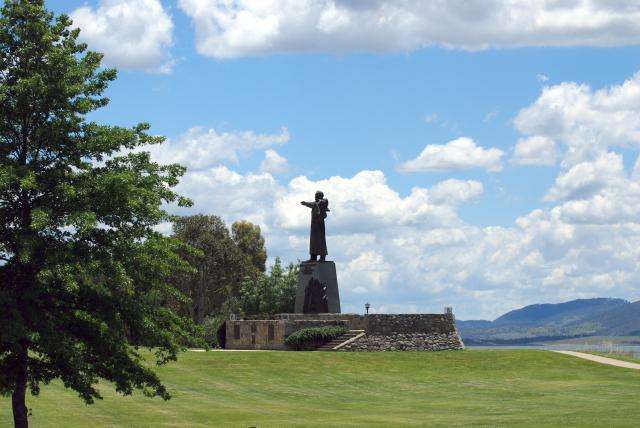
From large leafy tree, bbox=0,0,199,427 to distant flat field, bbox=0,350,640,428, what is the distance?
32.7 ft

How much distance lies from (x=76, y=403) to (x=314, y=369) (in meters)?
14.6

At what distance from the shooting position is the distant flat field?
1352 inches

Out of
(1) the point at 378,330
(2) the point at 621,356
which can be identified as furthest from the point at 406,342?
(2) the point at 621,356

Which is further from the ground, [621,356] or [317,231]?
[317,231]

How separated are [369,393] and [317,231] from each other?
20.0 meters

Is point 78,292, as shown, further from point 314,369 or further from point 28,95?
point 314,369

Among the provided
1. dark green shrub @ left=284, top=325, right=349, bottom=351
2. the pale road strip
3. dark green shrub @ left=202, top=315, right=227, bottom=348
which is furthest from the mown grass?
dark green shrub @ left=202, top=315, right=227, bottom=348

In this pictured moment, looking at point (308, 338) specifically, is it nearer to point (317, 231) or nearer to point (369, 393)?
point (317, 231)

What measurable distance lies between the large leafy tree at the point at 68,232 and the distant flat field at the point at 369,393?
9.97 metres

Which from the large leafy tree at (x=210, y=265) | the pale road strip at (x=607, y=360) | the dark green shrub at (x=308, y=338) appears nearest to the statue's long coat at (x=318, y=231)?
the dark green shrub at (x=308, y=338)

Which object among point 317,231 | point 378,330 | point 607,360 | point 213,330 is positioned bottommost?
point 607,360

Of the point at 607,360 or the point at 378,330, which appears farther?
the point at 378,330

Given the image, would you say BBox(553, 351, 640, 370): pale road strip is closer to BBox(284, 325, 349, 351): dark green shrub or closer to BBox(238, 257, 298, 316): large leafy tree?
BBox(284, 325, 349, 351): dark green shrub

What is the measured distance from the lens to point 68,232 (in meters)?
23.0
